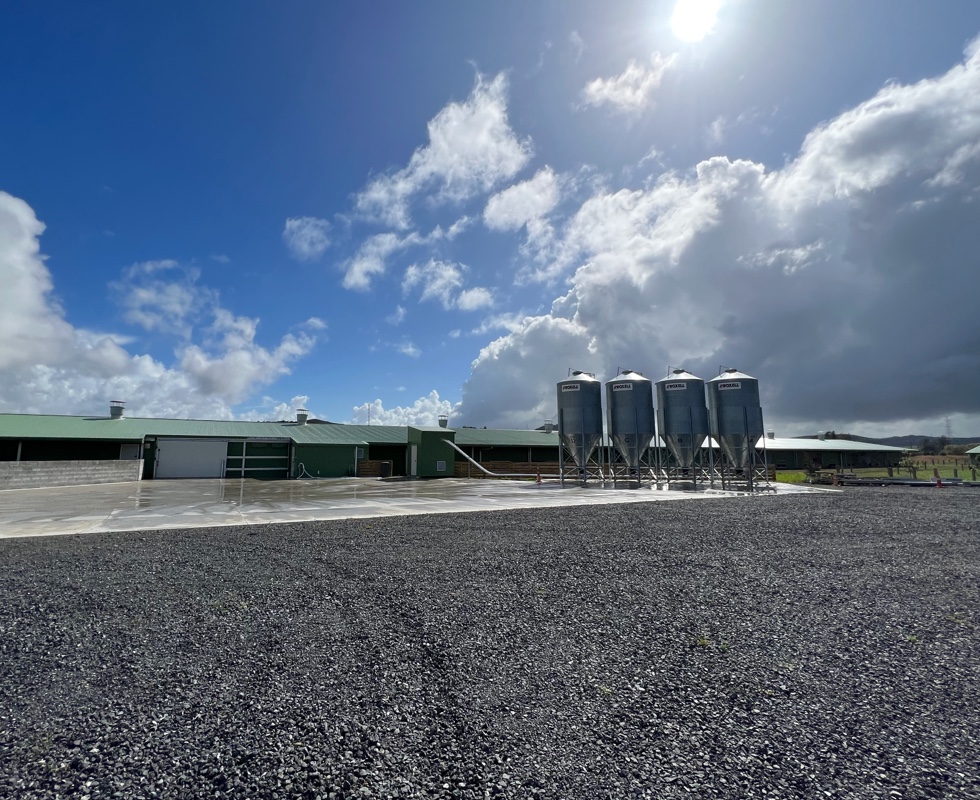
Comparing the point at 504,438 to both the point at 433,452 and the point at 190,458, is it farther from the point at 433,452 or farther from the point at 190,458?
the point at 190,458

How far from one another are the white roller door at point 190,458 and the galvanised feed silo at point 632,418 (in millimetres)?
26967

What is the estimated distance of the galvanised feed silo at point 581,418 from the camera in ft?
98.5

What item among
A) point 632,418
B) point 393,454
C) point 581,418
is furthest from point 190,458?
point 632,418

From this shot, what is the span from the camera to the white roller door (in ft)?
108

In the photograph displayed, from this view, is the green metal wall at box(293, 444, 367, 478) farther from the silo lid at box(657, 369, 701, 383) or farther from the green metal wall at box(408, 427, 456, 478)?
the silo lid at box(657, 369, 701, 383)

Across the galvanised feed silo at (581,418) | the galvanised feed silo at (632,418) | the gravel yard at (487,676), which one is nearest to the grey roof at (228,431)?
the galvanised feed silo at (632,418)

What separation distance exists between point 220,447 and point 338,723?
117 feet

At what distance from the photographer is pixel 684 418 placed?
28500 mm

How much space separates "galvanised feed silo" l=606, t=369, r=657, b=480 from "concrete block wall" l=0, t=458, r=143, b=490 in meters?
30.2

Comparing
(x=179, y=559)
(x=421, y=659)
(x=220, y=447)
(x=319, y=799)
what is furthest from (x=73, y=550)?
(x=220, y=447)

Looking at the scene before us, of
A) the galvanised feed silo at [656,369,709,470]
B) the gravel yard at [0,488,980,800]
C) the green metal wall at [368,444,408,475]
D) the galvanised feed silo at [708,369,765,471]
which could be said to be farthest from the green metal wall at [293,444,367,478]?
the gravel yard at [0,488,980,800]

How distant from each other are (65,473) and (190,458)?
760cm

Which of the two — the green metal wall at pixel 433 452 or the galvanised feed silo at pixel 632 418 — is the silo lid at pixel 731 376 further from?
the green metal wall at pixel 433 452

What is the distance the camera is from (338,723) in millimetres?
3332
